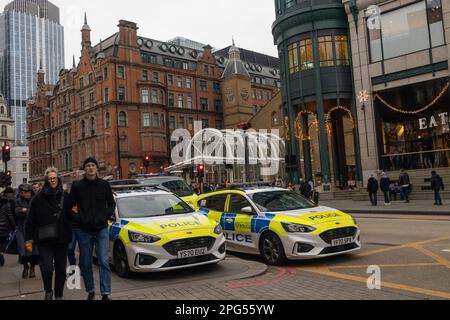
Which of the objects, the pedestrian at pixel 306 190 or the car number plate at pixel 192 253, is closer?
the car number plate at pixel 192 253

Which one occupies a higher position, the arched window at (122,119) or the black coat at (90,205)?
the arched window at (122,119)

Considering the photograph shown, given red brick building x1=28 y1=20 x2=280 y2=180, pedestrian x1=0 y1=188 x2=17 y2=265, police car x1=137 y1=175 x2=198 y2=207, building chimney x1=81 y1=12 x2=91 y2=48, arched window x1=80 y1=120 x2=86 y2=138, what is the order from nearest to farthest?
pedestrian x1=0 y1=188 x2=17 y2=265 → police car x1=137 y1=175 x2=198 y2=207 → red brick building x1=28 y1=20 x2=280 y2=180 → arched window x1=80 y1=120 x2=86 y2=138 → building chimney x1=81 y1=12 x2=91 y2=48

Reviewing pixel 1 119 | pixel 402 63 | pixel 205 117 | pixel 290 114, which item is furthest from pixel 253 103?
pixel 1 119

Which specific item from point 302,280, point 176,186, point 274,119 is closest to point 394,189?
point 176,186

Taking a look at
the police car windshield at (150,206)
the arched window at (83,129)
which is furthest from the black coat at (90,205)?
the arched window at (83,129)

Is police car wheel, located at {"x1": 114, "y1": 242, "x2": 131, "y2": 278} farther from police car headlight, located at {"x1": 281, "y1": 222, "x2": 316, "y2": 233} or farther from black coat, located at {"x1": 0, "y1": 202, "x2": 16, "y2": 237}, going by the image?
police car headlight, located at {"x1": 281, "y1": 222, "x2": 316, "y2": 233}

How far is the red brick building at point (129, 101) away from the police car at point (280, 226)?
43321 mm

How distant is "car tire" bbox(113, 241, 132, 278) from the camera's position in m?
7.88

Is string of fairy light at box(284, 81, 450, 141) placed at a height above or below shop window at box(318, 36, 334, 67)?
below

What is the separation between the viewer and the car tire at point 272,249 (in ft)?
28.3

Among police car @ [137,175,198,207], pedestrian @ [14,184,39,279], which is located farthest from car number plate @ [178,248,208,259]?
police car @ [137,175,198,207]

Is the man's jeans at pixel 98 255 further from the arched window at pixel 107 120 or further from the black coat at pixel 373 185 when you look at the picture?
the arched window at pixel 107 120

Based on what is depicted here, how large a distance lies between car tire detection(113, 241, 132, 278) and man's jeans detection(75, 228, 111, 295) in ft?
5.01
